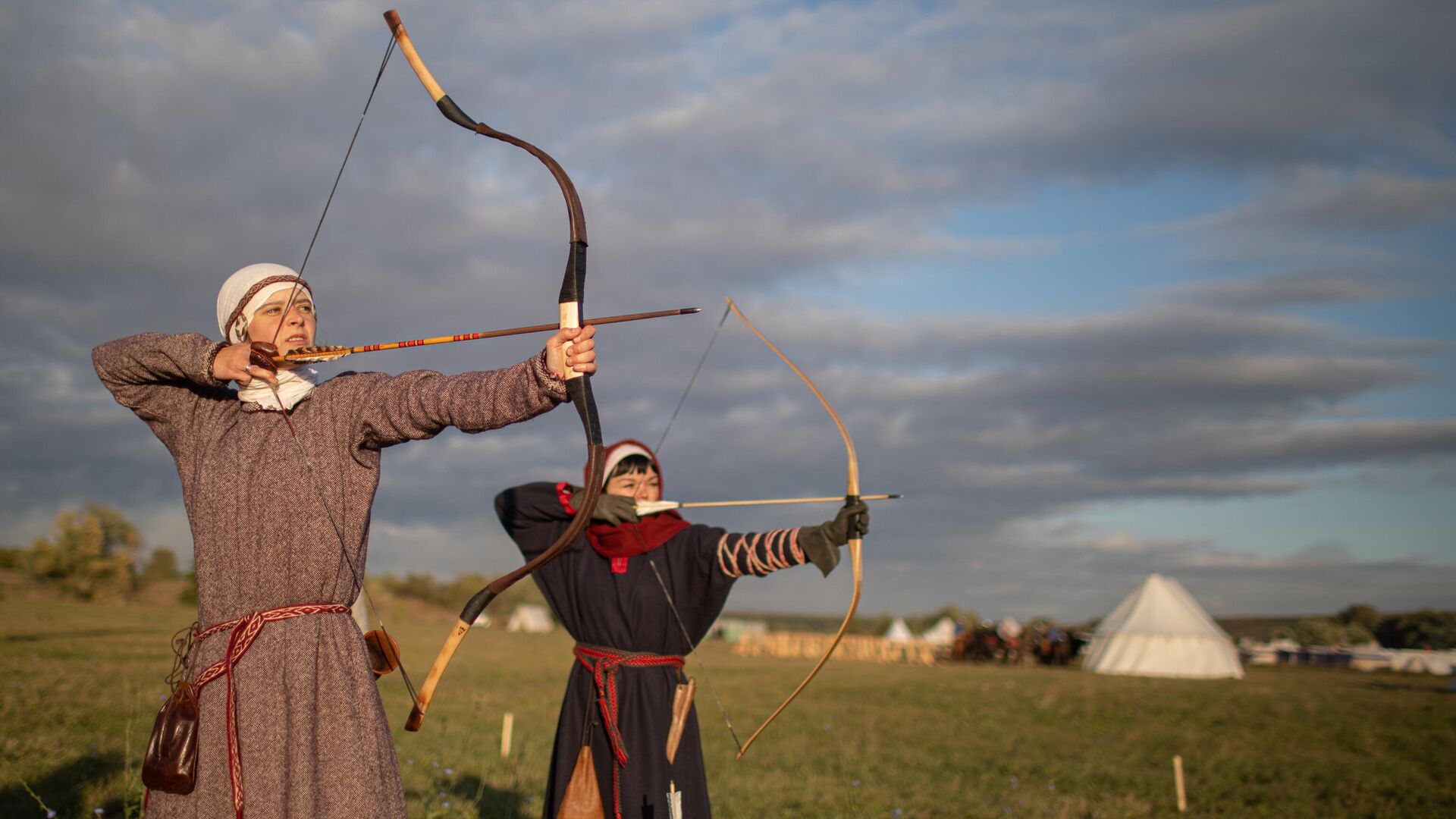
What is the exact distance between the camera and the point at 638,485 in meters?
4.41

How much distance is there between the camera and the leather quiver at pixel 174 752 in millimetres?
2150

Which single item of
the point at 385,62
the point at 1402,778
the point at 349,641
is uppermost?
the point at 385,62

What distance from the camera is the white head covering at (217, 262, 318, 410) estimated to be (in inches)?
93.4

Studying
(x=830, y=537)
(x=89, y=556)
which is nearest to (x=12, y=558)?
(x=89, y=556)

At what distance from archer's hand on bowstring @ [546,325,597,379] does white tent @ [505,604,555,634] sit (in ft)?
99.8

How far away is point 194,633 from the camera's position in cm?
241

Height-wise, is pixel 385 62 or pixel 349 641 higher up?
pixel 385 62

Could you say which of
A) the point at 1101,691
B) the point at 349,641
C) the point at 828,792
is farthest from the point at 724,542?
the point at 1101,691

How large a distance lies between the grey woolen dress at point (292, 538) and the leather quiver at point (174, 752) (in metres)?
0.02

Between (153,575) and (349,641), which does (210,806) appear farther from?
(153,575)

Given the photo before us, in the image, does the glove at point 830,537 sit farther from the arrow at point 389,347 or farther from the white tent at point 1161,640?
the white tent at point 1161,640

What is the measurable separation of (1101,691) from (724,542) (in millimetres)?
12498

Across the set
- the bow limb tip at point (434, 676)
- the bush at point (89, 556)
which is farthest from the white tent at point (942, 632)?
the bow limb tip at point (434, 676)

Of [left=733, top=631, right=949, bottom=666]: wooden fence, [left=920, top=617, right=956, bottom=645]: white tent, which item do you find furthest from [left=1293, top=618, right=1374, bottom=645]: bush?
[left=733, top=631, right=949, bottom=666]: wooden fence
